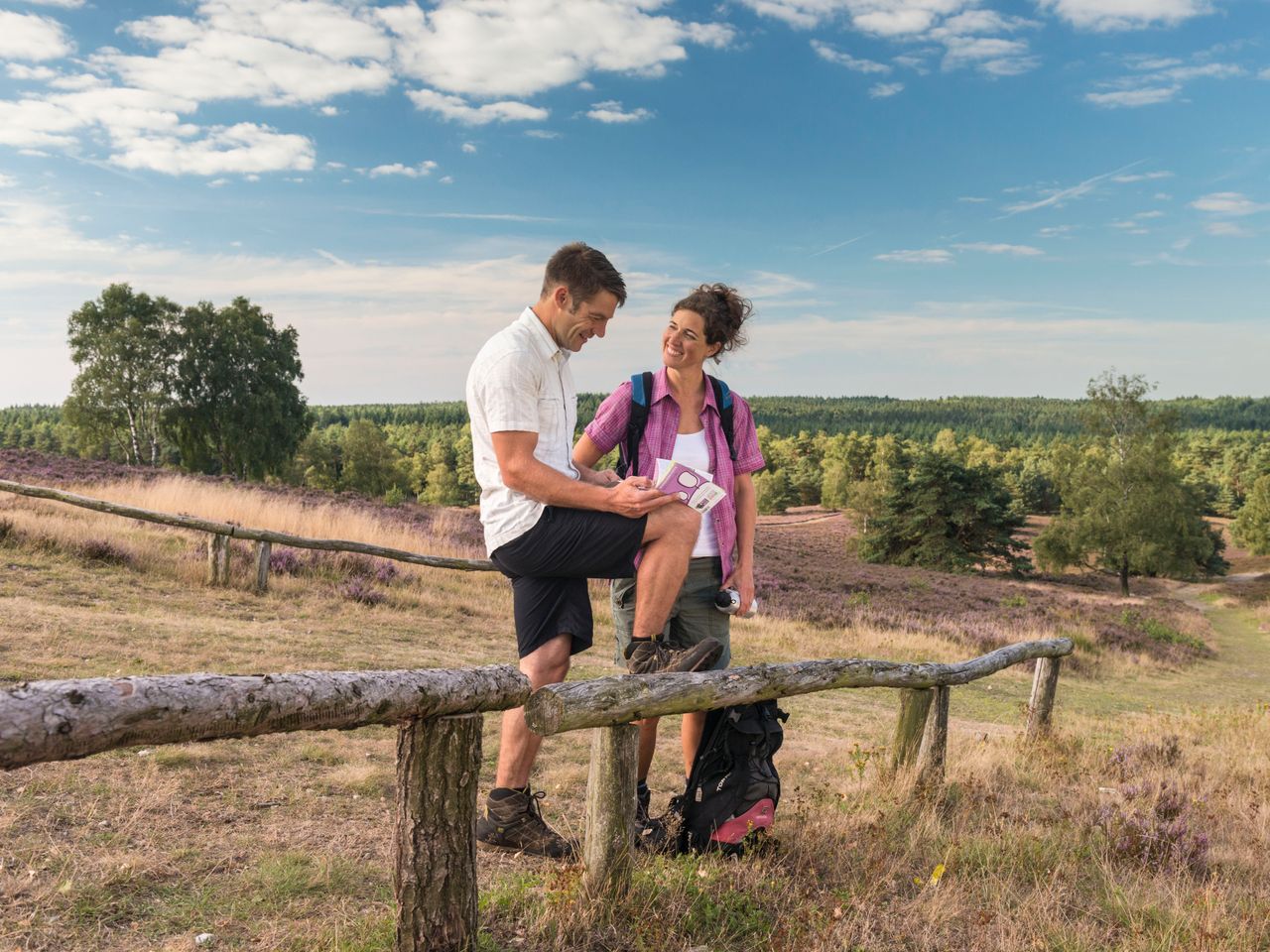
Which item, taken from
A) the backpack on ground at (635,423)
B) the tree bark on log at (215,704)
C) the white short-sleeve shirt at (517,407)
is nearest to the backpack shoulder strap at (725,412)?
the backpack on ground at (635,423)

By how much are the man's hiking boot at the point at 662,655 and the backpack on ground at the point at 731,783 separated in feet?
0.95

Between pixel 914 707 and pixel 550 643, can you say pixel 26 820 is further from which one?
pixel 914 707

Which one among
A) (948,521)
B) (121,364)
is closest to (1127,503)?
(948,521)

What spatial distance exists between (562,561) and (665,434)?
874 millimetres

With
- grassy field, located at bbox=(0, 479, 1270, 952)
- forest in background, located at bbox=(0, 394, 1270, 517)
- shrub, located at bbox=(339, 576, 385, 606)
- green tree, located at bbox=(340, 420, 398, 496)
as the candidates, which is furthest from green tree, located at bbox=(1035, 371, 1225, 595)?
green tree, located at bbox=(340, 420, 398, 496)

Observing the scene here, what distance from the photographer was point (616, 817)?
2891 millimetres

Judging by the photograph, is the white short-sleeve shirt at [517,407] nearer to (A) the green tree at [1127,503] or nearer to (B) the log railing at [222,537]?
(B) the log railing at [222,537]

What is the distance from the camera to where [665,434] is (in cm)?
369

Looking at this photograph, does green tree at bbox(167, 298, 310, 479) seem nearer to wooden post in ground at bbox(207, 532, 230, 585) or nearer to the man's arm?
wooden post in ground at bbox(207, 532, 230, 585)

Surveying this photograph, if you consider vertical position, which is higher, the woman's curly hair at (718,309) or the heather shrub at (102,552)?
the woman's curly hair at (718,309)

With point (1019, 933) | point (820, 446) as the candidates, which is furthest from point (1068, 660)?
point (820, 446)

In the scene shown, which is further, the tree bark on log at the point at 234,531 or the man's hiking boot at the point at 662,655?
the tree bark on log at the point at 234,531

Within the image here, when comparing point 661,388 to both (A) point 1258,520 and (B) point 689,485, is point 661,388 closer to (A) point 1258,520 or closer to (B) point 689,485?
(B) point 689,485

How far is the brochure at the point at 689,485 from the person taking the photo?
3305 millimetres
